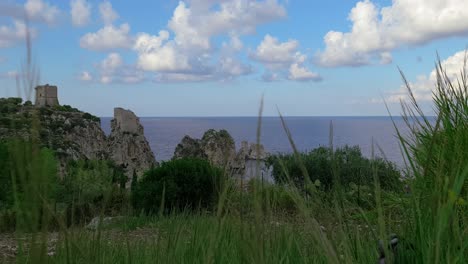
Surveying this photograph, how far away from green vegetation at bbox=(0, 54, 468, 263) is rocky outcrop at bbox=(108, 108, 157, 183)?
5.65 m

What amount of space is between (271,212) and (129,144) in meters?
19.9

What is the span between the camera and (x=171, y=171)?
9328mm

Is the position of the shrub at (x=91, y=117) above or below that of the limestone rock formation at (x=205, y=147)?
above

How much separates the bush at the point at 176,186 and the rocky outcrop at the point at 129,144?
1142 cm

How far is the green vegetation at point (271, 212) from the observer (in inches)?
43.2

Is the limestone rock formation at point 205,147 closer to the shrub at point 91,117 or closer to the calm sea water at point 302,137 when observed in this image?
the calm sea water at point 302,137

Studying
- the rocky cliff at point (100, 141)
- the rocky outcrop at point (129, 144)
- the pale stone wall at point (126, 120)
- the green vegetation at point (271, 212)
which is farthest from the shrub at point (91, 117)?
the green vegetation at point (271, 212)

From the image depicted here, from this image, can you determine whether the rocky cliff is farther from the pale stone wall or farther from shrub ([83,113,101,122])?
shrub ([83,113,101,122])

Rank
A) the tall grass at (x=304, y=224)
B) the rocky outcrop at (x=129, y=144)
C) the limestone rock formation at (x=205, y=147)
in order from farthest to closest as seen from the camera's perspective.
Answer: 1. the rocky outcrop at (x=129, y=144)
2. the limestone rock formation at (x=205, y=147)
3. the tall grass at (x=304, y=224)

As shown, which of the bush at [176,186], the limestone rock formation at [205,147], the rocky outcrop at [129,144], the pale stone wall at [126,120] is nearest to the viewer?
the bush at [176,186]

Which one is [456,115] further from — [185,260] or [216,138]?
[216,138]

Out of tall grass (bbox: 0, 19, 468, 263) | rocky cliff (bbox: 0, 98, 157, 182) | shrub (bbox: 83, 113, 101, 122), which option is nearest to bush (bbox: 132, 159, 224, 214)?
tall grass (bbox: 0, 19, 468, 263)

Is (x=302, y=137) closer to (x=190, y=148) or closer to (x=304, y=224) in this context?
(x=190, y=148)

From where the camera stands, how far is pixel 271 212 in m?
1.65
